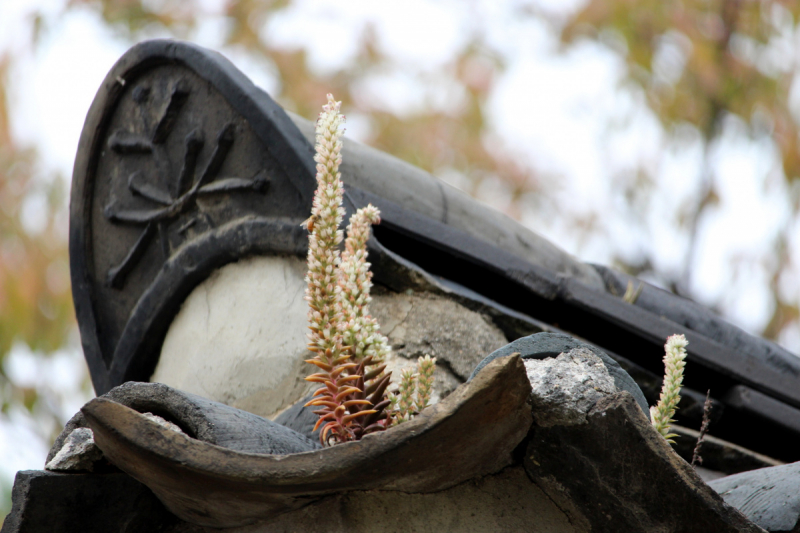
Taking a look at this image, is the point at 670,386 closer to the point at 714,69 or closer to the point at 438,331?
the point at 438,331

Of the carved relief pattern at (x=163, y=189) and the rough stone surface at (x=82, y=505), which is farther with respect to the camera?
the carved relief pattern at (x=163, y=189)

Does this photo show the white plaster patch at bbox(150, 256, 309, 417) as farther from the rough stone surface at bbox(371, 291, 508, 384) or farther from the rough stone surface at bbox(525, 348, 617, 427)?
the rough stone surface at bbox(525, 348, 617, 427)

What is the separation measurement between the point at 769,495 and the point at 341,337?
0.75 m

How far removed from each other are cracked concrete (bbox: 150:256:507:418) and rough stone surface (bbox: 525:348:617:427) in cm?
51

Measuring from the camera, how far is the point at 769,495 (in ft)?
3.92

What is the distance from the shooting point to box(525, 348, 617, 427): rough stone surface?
0.97 meters

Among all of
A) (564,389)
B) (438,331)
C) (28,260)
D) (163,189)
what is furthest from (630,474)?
(28,260)

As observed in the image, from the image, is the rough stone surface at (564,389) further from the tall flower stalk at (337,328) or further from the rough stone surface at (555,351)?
the tall flower stalk at (337,328)

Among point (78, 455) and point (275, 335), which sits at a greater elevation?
point (275, 335)

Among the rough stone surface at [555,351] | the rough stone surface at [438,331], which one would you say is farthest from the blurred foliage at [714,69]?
the rough stone surface at [555,351]

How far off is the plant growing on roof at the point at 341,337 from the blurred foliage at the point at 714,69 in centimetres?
449

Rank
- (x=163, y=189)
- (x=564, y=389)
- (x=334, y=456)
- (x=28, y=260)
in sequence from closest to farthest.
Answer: (x=334, y=456) → (x=564, y=389) → (x=163, y=189) → (x=28, y=260)

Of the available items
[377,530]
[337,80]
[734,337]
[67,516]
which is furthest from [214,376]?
[337,80]

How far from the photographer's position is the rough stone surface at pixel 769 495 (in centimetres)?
112
